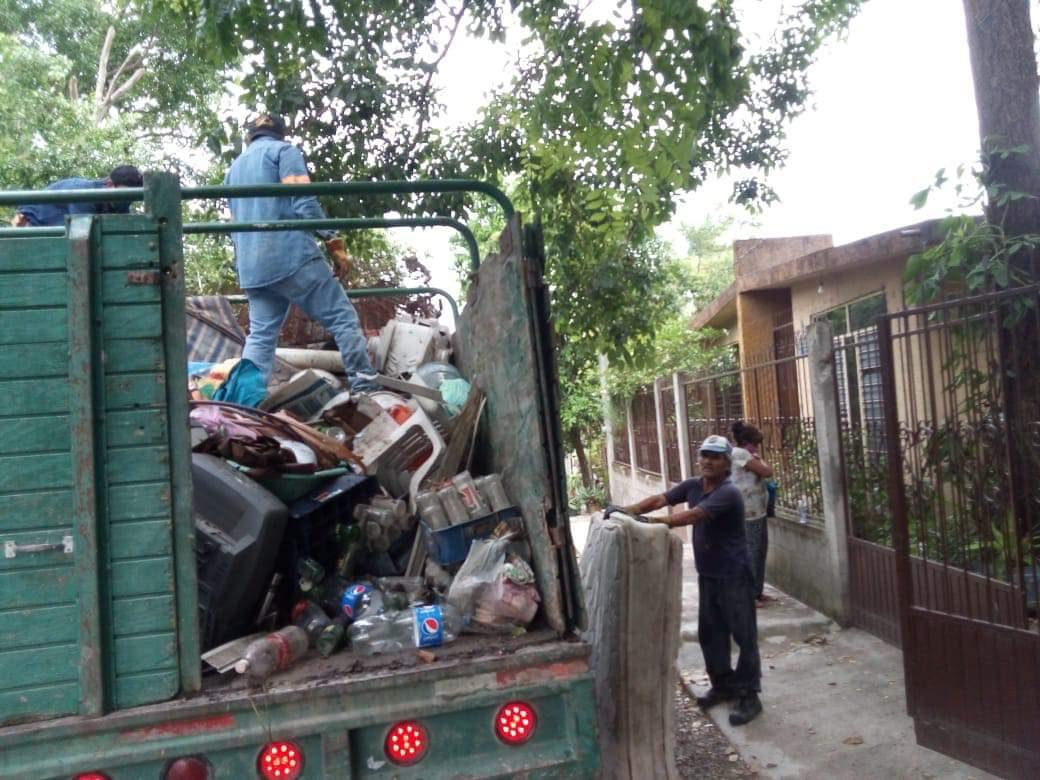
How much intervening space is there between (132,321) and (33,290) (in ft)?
0.73

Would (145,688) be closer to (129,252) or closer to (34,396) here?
(34,396)

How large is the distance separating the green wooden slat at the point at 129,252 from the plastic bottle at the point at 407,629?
1058mm

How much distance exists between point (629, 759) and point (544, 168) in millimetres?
4816

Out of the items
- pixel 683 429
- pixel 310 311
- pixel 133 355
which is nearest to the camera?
pixel 133 355

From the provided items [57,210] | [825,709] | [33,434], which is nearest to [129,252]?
[33,434]

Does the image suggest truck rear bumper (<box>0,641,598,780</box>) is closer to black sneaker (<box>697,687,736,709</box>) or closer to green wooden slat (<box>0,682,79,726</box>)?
green wooden slat (<box>0,682,79,726</box>)

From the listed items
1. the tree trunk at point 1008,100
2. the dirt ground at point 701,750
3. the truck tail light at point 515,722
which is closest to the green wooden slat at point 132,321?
the truck tail light at point 515,722

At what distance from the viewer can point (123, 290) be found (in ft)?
7.07

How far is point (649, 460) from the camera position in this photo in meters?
12.8

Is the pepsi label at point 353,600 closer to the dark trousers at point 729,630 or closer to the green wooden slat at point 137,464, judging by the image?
the green wooden slat at point 137,464

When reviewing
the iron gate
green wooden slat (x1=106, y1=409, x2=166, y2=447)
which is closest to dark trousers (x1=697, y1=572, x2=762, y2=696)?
the iron gate

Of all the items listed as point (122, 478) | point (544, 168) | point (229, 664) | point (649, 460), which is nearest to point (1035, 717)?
point (229, 664)

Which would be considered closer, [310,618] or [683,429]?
[310,618]

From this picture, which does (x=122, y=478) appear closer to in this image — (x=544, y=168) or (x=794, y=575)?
(x=544, y=168)
